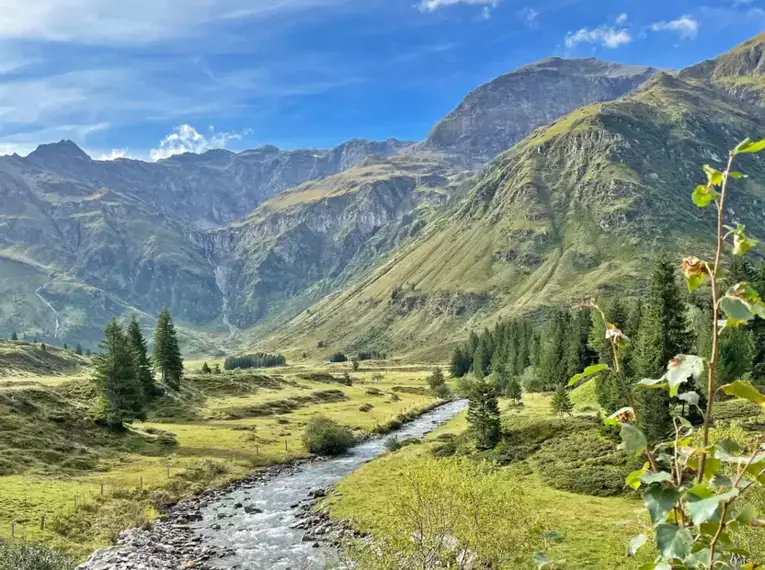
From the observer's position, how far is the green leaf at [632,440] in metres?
3.68

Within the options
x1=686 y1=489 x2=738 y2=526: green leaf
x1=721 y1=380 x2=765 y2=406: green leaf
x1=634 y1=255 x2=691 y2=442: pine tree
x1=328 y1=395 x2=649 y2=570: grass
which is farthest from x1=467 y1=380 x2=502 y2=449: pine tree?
x1=686 y1=489 x2=738 y2=526: green leaf

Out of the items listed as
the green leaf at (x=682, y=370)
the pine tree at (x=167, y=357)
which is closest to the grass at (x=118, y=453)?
the pine tree at (x=167, y=357)

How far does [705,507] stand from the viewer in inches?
127

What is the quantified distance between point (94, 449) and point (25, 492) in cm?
2349

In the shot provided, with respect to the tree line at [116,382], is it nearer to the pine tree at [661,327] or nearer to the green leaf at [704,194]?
the pine tree at [661,327]

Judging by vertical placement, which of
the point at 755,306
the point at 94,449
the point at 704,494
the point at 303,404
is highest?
the point at 755,306

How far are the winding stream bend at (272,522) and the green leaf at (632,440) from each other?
124 ft

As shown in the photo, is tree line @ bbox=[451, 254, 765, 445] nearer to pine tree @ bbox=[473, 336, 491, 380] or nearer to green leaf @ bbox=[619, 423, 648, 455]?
green leaf @ bbox=[619, 423, 648, 455]

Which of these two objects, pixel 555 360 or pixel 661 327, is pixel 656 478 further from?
pixel 555 360

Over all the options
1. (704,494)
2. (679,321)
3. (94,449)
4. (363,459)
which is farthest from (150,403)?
(704,494)

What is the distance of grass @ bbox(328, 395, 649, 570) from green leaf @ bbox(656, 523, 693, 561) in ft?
44.6

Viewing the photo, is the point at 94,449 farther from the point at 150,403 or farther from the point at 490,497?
the point at 490,497

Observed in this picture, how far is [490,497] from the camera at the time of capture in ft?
78.9

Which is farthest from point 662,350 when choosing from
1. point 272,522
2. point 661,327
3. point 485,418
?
point 272,522
